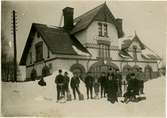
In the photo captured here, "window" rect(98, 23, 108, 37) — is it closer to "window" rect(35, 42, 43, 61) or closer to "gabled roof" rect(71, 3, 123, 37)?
"gabled roof" rect(71, 3, 123, 37)

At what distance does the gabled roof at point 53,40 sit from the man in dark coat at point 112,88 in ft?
0.50

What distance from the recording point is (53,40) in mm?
1050

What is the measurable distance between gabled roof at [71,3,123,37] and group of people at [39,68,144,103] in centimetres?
15

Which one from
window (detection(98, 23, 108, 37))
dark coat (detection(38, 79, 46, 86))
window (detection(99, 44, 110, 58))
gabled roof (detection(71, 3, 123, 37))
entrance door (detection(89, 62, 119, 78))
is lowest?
dark coat (detection(38, 79, 46, 86))

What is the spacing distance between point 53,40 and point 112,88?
263 mm

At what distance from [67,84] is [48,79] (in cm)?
7

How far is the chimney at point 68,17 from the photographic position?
41.6 inches

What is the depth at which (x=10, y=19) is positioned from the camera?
1.04m

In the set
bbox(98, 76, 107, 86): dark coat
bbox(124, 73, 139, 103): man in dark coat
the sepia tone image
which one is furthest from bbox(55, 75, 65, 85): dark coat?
bbox(124, 73, 139, 103): man in dark coat

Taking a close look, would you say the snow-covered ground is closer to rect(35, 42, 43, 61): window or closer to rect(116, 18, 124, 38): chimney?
rect(35, 42, 43, 61): window

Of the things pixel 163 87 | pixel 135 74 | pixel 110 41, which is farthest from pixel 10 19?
Result: pixel 163 87

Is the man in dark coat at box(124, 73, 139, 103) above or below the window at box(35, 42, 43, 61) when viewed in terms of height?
below

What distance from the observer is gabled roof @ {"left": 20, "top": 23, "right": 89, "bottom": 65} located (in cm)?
104

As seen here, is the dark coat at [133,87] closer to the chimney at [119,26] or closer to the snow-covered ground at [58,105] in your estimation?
the snow-covered ground at [58,105]
